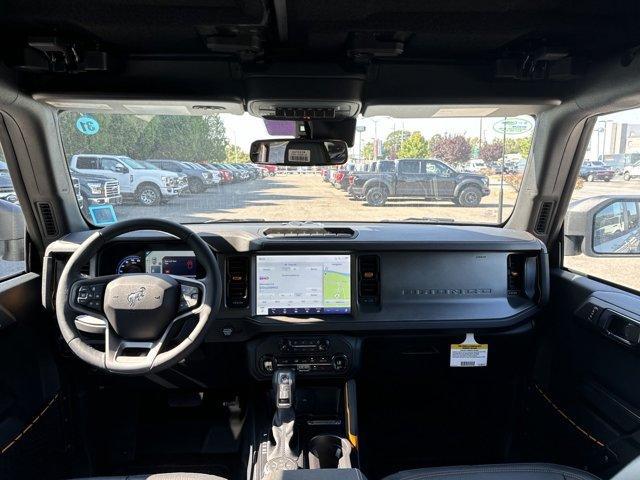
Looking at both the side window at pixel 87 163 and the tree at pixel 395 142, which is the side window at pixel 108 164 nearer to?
the side window at pixel 87 163

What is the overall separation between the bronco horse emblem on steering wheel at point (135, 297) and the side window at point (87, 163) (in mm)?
1305

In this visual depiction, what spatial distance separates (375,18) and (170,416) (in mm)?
2608

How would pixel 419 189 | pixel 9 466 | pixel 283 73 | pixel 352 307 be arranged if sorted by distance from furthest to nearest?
1. pixel 419 189
2. pixel 352 307
3. pixel 283 73
4. pixel 9 466

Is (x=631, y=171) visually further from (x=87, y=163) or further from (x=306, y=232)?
(x=87, y=163)

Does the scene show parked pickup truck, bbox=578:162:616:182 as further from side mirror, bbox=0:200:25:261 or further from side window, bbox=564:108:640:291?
side mirror, bbox=0:200:25:261

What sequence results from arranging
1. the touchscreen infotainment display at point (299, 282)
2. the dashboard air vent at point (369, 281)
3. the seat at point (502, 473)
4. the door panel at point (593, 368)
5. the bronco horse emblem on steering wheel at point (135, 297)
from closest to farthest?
the seat at point (502, 473) < the bronco horse emblem on steering wheel at point (135, 297) < the door panel at point (593, 368) < the touchscreen infotainment display at point (299, 282) < the dashboard air vent at point (369, 281)

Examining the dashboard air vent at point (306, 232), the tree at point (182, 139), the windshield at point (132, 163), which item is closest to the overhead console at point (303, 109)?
the tree at point (182, 139)

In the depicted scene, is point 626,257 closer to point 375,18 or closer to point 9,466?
point 375,18

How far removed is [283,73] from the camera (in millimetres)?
2469

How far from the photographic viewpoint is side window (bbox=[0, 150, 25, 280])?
275 cm

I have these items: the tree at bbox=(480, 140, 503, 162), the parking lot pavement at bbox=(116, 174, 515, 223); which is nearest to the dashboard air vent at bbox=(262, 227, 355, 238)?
the parking lot pavement at bbox=(116, 174, 515, 223)

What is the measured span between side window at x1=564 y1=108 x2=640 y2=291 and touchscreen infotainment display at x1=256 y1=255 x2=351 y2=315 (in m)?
1.44

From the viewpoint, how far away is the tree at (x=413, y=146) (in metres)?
2.91

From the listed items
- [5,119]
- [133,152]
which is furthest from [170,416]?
[5,119]
